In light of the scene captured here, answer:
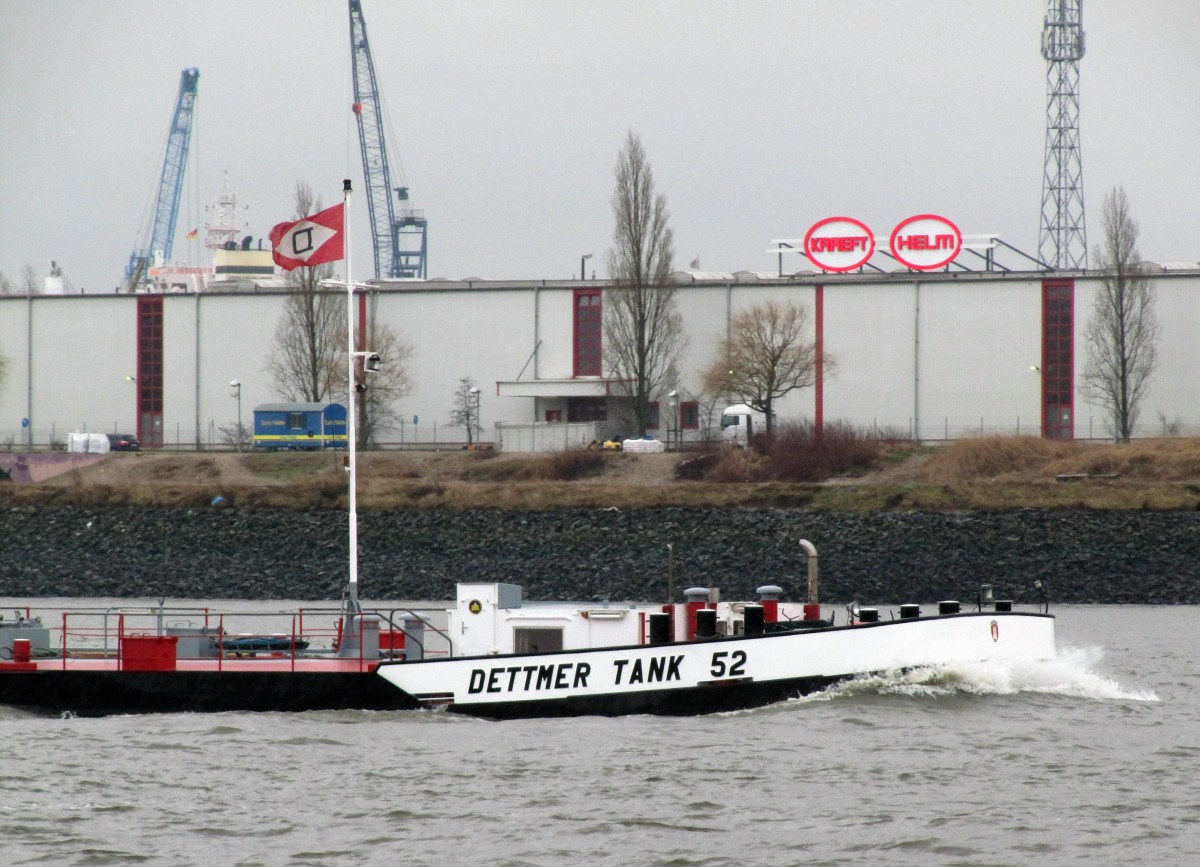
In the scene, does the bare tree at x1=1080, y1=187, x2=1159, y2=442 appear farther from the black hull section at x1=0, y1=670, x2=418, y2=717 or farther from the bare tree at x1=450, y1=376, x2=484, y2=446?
the black hull section at x1=0, y1=670, x2=418, y2=717

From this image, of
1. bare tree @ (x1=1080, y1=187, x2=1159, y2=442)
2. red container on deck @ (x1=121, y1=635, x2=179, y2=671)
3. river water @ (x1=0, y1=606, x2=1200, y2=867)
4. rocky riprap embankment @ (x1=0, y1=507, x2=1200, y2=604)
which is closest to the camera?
river water @ (x1=0, y1=606, x2=1200, y2=867)

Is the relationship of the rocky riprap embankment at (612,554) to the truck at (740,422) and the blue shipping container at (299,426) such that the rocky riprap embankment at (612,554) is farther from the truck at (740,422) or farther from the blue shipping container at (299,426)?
the truck at (740,422)

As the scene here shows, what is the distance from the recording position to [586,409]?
83.5 m

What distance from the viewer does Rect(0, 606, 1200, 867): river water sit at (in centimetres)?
1989

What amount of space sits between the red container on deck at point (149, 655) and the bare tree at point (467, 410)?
179ft

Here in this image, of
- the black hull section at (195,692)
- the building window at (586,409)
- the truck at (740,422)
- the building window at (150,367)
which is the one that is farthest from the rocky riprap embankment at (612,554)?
the black hull section at (195,692)

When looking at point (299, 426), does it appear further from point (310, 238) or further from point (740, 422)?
point (310, 238)

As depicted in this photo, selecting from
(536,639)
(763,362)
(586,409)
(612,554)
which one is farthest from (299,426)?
(536,639)

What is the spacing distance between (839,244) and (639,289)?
385 inches

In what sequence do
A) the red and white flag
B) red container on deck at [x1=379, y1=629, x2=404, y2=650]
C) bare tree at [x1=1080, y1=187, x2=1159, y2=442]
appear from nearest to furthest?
1. the red and white flag
2. red container on deck at [x1=379, y1=629, x2=404, y2=650]
3. bare tree at [x1=1080, y1=187, x2=1159, y2=442]

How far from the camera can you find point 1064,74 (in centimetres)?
8912

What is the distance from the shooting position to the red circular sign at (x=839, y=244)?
80812mm

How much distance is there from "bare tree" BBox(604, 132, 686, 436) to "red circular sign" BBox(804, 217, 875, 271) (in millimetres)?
6875

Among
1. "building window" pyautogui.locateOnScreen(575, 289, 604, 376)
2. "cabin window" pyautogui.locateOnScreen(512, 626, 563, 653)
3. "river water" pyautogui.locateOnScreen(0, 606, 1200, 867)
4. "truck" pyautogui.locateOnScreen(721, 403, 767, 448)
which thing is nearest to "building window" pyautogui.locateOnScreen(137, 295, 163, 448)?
"building window" pyautogui.locateOnScreen(575, 289, 604, 376)
